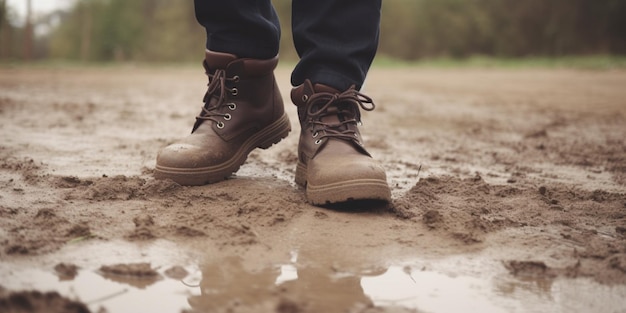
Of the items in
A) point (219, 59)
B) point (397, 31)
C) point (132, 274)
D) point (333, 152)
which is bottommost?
point (132, 274)

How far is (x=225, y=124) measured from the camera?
Result: 1.66 m

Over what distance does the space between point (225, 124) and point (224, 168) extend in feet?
0.45

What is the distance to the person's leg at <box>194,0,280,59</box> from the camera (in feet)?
5.22

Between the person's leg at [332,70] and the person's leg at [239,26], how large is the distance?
0.11 meters

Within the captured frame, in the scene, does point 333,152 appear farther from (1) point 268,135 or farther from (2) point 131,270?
(2) point 131,270

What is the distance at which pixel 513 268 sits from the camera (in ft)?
3.46

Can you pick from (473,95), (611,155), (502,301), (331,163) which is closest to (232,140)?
(331,163)

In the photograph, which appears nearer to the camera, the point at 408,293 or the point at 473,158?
the point at 408,293

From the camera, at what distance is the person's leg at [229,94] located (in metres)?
1.57

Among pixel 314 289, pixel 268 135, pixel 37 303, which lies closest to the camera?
pixel 37 303

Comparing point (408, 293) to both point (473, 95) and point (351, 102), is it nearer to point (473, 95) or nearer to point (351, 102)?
point (351, 102)

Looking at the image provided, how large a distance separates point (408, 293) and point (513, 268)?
24 centimetres

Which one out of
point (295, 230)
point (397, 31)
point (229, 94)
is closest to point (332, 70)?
point (229, 94)

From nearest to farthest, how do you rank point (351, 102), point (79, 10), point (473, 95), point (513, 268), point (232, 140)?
point (513, 268)
point (351, 102)
point (232, 140)
point (473, 95)
point (79, 10)
